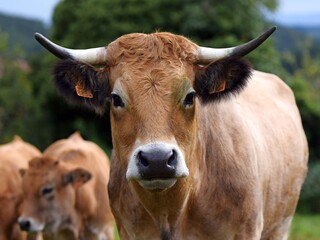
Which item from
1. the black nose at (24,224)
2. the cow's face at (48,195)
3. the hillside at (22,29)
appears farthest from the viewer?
the hillside at (22,29)

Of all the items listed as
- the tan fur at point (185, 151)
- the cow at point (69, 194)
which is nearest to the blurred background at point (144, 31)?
the cow at point (69, 194)

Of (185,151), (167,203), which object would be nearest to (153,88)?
(185,151)

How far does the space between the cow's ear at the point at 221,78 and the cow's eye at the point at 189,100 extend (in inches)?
8.1

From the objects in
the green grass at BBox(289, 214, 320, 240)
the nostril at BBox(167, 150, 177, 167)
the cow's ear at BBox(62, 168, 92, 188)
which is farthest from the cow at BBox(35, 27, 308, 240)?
the green grass at BBox(289, 214, 320, 240)

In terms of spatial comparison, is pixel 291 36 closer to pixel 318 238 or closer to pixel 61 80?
pixel 318 238

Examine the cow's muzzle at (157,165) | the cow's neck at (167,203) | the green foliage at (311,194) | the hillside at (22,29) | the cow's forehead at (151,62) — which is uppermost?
the cow's forehead at (151,62)

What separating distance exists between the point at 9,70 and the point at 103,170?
13061mm

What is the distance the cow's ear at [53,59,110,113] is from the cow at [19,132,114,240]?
15.1 feet

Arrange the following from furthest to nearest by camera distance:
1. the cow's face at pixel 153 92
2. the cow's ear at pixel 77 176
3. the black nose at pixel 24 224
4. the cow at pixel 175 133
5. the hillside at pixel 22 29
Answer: the hillside at pixel 22 29
the cow's ear at pixel 77 176
the black nose at pixel 24 224
the cow at pixel 175 133
the cow's face at pixel 153 92

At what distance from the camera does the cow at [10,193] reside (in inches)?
453

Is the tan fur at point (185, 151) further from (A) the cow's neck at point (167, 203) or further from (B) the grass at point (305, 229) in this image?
(B) the grass at point (305, 229)

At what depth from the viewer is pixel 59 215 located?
1216 centimetres

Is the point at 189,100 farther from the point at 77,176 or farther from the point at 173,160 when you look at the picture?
the point at 77,176

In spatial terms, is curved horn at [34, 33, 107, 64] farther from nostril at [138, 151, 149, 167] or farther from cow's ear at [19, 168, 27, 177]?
cow's ear at [19, 168, 27, 177]
